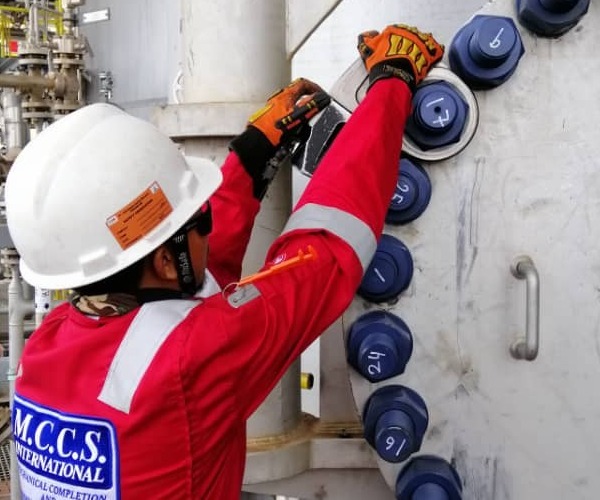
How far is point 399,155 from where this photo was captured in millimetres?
1237

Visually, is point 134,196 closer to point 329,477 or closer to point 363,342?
point 363,342

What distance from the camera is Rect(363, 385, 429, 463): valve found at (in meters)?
1.29

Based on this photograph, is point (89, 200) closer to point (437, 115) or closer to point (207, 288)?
point (207, 288)

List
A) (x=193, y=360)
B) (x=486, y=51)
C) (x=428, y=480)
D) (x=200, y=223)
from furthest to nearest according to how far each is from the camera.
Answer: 1. (x=428, y=480)
2. (x=486, y=51)
3. (x=200, y=223)
4. (x=193, y=360)

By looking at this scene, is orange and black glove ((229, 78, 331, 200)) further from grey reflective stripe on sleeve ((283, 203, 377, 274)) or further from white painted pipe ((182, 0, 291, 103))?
grey reflective stripe on sleeve ((283, 203, 377, 274))

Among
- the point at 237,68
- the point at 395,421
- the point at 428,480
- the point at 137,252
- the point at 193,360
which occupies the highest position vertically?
the point at 237,68

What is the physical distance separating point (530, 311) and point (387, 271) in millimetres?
257

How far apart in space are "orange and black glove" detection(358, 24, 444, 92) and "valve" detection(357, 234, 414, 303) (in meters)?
0.28

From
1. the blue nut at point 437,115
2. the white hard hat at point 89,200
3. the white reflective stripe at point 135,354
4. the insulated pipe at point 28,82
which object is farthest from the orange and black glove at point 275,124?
the insulated pipe at point 28,82

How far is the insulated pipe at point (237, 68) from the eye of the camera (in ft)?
4.50

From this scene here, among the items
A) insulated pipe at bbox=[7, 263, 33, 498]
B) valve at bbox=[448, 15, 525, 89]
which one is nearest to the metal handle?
valve at bbox=[448, 15, 525, 89]

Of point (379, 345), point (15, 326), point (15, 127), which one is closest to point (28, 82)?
point (15, 127)

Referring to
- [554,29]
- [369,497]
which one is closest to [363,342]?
[369,497]

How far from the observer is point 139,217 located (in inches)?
40.9
